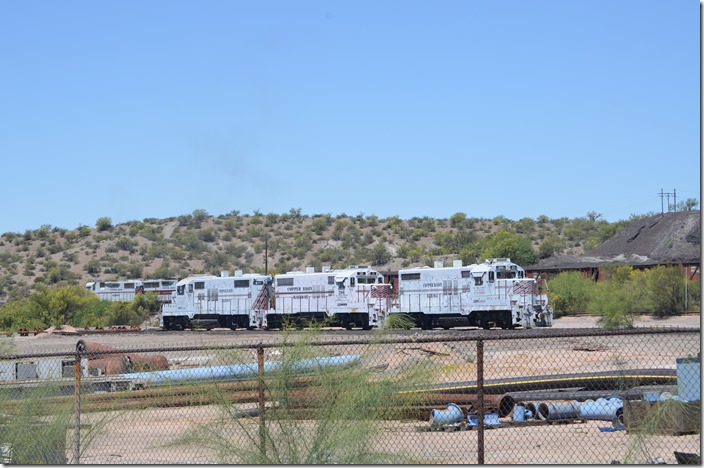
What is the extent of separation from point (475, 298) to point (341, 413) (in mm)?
37060

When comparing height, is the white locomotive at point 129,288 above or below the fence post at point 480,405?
below

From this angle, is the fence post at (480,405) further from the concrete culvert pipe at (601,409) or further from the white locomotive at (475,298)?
the white locomotive at (475,298)

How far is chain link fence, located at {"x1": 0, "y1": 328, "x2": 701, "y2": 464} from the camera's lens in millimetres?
9141

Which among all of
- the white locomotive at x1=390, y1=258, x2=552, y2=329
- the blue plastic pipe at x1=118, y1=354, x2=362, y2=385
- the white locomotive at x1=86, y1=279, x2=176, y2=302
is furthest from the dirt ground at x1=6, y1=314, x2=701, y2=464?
the white locomotive at x1=86, y1=279, x2=176, y2=302

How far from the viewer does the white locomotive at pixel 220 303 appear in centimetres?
5284

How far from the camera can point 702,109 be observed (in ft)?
28.9

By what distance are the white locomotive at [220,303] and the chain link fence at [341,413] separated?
3616 centimetres

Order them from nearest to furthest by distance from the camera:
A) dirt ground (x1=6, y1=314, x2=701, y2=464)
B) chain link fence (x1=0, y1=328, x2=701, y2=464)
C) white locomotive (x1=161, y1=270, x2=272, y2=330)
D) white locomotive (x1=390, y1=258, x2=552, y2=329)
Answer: chain link fence (x1=0, y1=328, x2=701, y2=464) → dirt ground (x1=6, y1=314, x2=701, y2=464) → white locomotive (x1=390, y1=258, x2=552, y2=329) → white locomotive (x1=161, y1=270, x2=272, y2=330)

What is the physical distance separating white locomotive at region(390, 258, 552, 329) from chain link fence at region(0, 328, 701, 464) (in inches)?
1071

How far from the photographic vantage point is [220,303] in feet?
180

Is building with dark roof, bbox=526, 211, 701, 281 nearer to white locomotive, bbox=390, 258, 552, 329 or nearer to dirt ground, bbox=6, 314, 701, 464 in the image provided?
white locomotive, bbox=390, 258, 552, 329

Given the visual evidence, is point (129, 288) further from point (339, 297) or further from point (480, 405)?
point (480, 405)

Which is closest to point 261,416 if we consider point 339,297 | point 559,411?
point 559,411

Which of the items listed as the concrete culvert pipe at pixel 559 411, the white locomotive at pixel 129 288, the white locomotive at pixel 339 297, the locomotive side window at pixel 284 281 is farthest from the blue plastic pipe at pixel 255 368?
the white locomotive at pixel 129 288
